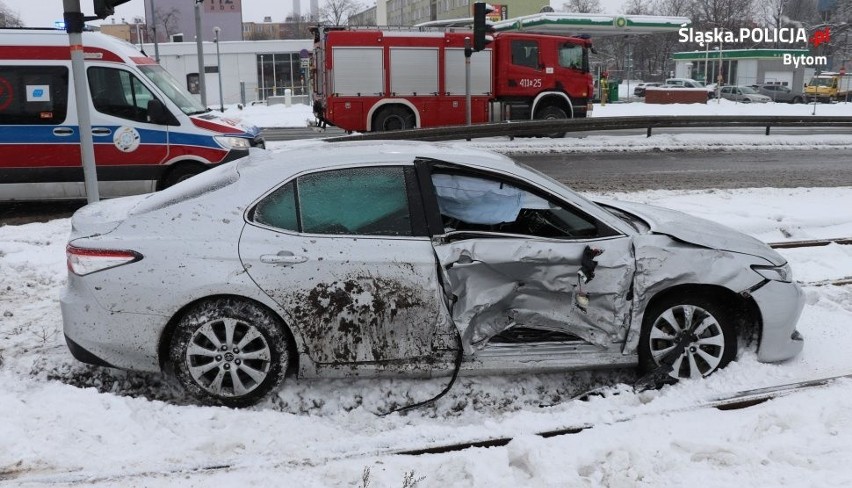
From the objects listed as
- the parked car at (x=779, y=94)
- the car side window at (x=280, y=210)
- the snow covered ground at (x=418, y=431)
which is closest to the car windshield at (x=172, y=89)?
the snow covered ground at (x=418, y=431)

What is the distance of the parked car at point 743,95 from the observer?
144 feet

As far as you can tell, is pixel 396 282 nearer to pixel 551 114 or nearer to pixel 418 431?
pixel 418 431

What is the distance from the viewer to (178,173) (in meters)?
10.4

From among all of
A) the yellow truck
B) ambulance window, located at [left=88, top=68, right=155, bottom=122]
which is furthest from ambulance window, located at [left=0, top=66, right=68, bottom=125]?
the yellow truck

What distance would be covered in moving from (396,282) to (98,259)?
1.67m

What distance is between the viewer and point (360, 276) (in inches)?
172

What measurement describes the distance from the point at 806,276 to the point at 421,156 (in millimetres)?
4379

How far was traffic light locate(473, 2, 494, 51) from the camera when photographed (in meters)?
18.0

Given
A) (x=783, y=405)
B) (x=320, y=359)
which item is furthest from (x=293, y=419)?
(x=783, y=405)

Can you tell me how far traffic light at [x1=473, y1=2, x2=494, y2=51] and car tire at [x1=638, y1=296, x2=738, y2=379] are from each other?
14.4m

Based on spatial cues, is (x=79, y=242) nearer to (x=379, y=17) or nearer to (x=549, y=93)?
(x=549, y=93)

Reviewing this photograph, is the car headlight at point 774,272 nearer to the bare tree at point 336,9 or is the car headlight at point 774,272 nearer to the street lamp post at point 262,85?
the street lamp post at point 262,85

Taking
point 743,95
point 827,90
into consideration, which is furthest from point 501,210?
point 827,90

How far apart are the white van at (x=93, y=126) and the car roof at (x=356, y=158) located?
18.4ft
